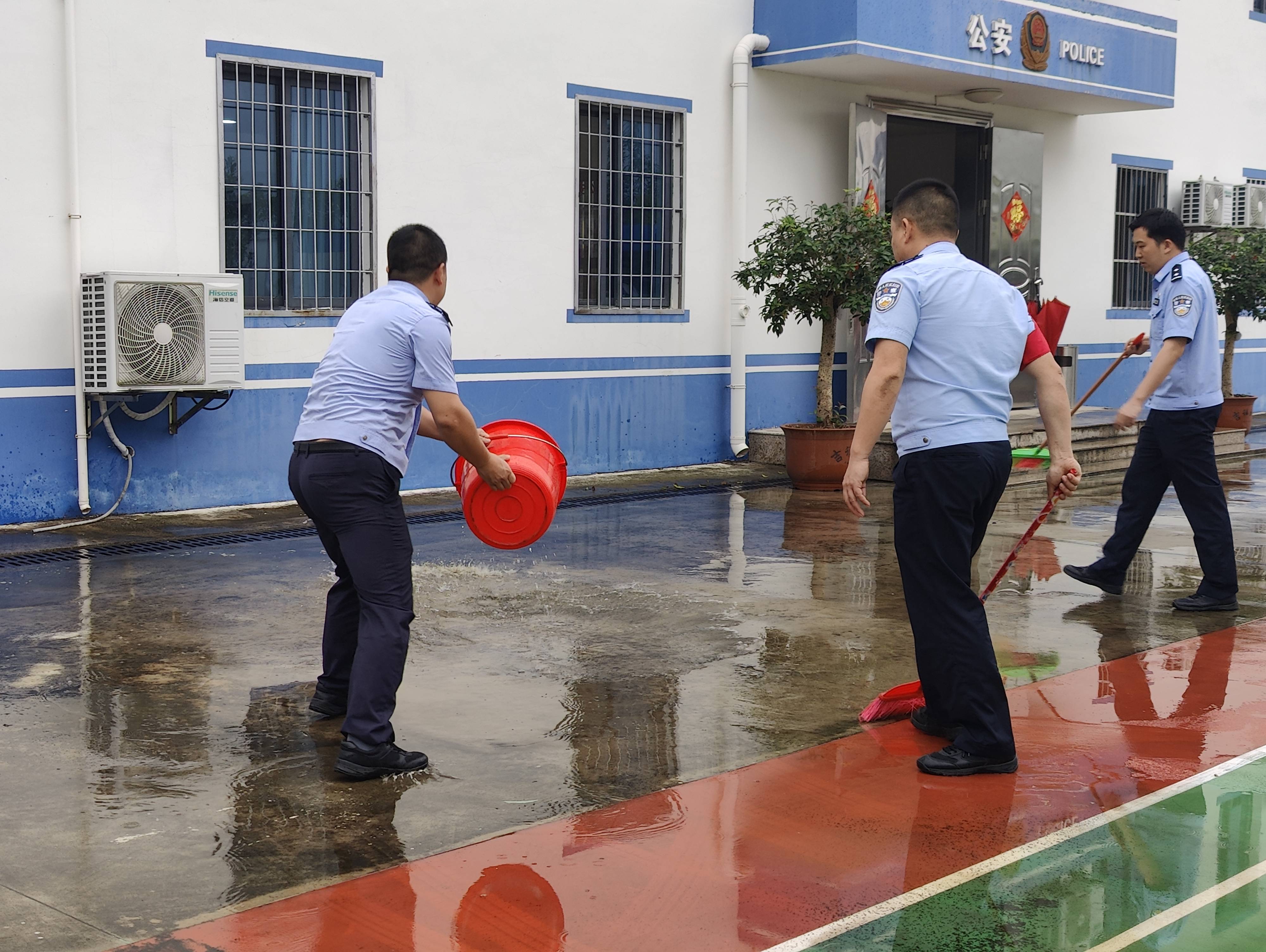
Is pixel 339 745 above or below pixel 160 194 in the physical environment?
below

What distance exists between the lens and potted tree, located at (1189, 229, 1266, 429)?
15125 mm

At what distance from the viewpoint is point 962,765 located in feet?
15.2

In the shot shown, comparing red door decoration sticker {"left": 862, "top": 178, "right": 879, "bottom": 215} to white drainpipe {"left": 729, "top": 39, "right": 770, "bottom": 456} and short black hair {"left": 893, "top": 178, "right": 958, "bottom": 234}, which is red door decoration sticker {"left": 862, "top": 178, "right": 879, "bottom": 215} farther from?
short black hair {"left": 893, "top": 178, "right": 958, "bottom": 234}

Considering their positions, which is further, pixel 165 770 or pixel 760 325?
pixel 760 325

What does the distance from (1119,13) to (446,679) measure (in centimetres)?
1254

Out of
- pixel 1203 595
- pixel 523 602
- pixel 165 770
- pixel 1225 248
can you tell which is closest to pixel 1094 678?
pixel 1203 595

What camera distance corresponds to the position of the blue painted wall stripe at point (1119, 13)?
14.7m

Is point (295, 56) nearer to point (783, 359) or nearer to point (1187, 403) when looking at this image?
point (783, 359)

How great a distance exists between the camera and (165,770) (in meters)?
4.59

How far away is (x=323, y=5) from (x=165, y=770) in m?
7.12

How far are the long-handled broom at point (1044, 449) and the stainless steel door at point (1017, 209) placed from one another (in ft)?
5.78

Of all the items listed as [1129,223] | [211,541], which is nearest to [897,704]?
[211,541]

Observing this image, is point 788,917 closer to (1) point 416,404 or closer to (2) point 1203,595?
(1) point 416,404

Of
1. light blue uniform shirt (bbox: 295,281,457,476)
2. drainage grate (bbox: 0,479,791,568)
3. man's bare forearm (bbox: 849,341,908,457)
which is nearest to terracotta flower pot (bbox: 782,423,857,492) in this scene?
drainage grate (bbox: 0,479,791,568)
